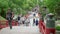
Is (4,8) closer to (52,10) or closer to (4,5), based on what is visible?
(4,5)

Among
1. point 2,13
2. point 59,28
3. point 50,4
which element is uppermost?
point 50,4

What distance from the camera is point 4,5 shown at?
1470 inches

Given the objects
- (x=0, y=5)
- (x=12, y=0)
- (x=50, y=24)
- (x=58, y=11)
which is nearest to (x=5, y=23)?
(x=0, y=5)

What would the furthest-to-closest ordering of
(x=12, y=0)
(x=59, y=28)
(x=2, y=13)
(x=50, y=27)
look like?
(x=12, y=0), (x=2, y=13), (x=59, y=28), (x=50, y=27)

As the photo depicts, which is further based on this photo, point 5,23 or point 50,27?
point 5,23

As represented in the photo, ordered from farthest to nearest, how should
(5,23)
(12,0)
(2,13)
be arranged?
(12,0)
(2,13)
(5,23)

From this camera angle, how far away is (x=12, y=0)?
144 ft

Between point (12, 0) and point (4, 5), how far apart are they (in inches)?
262

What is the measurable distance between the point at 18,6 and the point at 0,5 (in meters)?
10.5

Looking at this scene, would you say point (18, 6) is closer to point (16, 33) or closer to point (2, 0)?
point (2, 0)

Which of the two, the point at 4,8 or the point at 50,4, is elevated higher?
the point at 50,4

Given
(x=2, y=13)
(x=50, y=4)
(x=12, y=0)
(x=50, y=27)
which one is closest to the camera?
(x=50, y=27)

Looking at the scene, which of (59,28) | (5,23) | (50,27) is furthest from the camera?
(5,23)

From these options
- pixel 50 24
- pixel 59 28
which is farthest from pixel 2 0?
pixel 50 24
